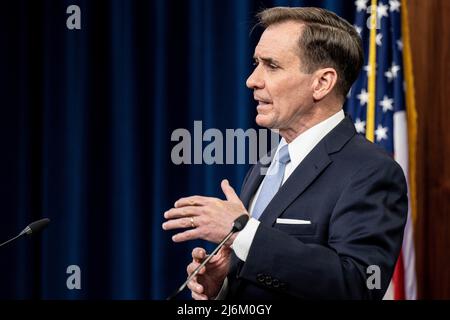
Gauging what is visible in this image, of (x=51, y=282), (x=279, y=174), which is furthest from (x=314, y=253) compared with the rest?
(x=51, y=282)

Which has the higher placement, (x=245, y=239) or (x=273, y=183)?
(x=273, y=183)

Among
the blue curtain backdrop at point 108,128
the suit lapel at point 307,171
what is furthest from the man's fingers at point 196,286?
the blue curtain backdrop at point 108,128

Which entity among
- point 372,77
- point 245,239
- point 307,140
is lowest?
point 245,239

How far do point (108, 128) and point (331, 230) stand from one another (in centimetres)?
248

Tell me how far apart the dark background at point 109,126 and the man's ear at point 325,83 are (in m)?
1.89

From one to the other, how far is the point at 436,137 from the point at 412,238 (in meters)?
0.53

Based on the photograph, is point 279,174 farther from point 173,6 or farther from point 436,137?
point 173,6

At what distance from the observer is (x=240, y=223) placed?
1454mm

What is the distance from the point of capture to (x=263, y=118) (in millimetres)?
1928

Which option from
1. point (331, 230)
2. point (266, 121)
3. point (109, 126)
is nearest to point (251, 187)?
point (266, 121)

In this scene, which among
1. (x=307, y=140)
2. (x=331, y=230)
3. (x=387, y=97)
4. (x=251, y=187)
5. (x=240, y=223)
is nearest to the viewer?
(x=240, y=223)

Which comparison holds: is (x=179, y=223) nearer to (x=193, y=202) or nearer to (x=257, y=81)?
(x=193, y=202)

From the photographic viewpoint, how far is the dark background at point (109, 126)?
3.82m

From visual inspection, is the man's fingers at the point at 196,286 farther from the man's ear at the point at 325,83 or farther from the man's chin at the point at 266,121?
the man's ear at the point at 325,83
